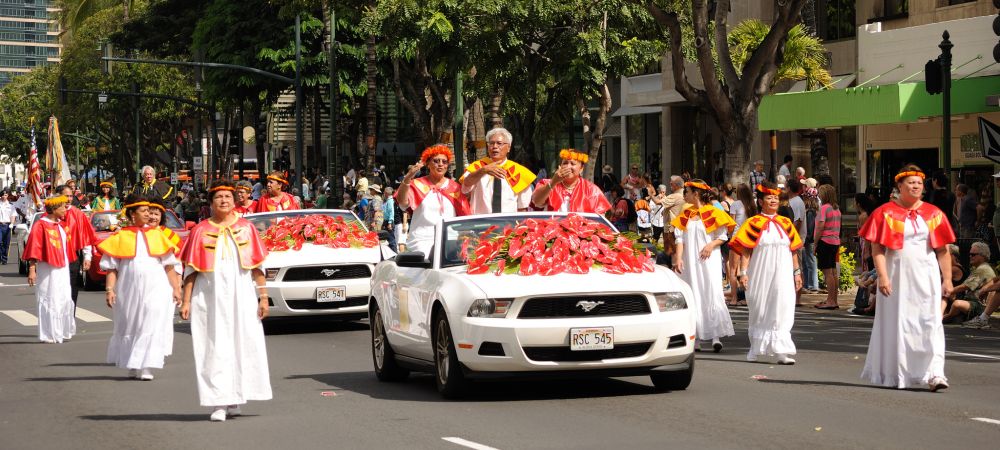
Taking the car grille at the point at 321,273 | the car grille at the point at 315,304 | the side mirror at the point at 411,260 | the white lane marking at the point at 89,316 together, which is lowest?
the white lane marking at the point at 89,316

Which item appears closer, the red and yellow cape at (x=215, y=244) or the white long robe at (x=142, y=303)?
the red and yellow cape at (x=215, y=244)

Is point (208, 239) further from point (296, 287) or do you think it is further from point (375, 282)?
point (296, 287)

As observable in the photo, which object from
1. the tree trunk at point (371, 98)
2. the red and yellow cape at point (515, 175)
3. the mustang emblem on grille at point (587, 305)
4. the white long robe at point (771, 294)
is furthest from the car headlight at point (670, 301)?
the tree trunk at point (371, 98)

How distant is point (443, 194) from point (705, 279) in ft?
8.92

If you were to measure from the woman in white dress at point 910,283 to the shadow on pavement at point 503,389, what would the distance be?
1876mm

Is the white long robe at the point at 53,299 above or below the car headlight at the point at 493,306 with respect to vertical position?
below

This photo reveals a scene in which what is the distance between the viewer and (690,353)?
1134cm

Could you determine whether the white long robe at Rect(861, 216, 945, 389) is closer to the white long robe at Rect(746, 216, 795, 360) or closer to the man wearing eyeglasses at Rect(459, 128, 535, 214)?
the white long robe at Rect(746, 216, 795, 360)

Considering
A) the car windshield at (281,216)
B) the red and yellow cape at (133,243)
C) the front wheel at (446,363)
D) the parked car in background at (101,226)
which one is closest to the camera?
the front wheel at (446,363)

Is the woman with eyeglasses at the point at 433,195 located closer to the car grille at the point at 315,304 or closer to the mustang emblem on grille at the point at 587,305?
the car grille at the point at 315,304

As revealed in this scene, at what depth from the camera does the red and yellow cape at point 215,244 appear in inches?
420

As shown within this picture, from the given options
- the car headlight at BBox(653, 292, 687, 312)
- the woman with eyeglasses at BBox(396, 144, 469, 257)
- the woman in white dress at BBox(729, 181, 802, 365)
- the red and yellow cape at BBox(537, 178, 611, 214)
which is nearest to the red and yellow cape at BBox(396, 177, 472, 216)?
the woman with eyeglasses at BBox(396, 144, 469, 257)

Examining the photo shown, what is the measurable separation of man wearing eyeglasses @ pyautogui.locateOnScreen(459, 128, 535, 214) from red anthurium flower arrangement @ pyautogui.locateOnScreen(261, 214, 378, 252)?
410cm

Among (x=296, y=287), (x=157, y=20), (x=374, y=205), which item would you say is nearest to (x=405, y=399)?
(x=296, y=287)
